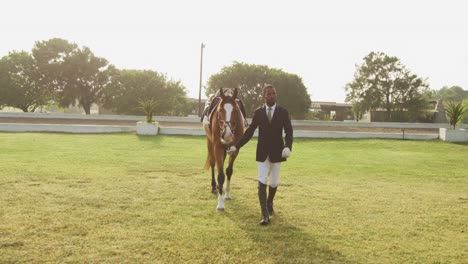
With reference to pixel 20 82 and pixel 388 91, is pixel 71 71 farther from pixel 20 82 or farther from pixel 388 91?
pixel 388 91

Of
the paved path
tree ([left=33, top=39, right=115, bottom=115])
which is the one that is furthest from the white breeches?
tree ([left=33, top=39, right=115, bottom=115])

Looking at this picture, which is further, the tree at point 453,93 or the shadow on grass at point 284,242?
the tree at point 453,93

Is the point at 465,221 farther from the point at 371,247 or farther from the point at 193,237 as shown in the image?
the point at 193,237

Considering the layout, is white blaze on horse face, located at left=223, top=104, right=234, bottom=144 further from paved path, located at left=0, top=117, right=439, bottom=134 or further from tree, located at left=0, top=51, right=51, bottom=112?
tree, located at left=0, top=51, right=51, bottom=112

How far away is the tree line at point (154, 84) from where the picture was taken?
4209 centimetres

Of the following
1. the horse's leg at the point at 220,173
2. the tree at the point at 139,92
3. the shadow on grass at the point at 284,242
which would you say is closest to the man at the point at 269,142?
the shadow on grass at the point at 284,242

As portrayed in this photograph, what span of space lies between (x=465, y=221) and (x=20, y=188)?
874 centimetres

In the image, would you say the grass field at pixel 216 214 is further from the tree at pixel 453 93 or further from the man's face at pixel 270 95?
the tree at pixel 453 93

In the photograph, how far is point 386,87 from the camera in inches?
1724

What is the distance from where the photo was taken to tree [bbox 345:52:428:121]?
42.9 m

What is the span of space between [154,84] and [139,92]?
2175 millimetres

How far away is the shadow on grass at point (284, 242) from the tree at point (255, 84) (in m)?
37.7

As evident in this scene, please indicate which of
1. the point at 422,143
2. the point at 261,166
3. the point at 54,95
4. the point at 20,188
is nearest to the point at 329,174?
the point at 261,166

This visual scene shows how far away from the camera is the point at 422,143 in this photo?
21719 millimetres
